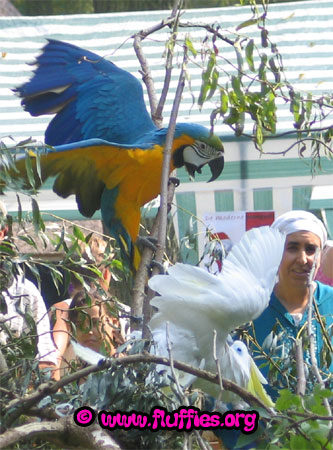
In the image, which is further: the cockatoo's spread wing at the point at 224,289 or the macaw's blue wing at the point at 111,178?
the macaw's blue wing at the point at 111,178

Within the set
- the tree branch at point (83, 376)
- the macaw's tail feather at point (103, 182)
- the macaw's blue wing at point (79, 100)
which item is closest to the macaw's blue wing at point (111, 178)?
the macaw's tail feather at point (103, 182)

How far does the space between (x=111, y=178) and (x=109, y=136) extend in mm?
210

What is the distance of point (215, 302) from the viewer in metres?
1.20

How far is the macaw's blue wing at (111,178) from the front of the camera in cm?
168

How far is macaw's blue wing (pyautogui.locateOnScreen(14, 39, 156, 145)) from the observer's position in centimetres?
194

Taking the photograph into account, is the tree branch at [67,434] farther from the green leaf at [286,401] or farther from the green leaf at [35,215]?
the green leaf at [35,215]

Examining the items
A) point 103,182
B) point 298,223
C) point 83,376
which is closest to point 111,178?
point 103,182

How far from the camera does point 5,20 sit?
11.2 feet

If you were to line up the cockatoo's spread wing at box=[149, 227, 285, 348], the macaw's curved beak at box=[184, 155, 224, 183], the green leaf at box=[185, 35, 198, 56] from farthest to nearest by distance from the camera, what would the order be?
the macaw's curved beak at box=[184, 155, 224, 183] → the green leaf at box=[185, 35, 198, 56] → the cockatoo's spread wing at box=[149, 227, 285, 348]

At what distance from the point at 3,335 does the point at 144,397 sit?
495 millimetres

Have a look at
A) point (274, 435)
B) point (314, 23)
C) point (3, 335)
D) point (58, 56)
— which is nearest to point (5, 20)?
point (314, 23)

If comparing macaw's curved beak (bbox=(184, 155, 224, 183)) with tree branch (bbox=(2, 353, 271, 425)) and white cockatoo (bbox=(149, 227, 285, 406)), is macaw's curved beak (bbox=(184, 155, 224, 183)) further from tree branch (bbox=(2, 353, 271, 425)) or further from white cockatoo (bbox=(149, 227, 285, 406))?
tree branch (bbox=(2, 353, 271, 425))

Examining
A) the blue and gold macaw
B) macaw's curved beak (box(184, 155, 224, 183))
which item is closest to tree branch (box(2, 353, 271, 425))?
the blue and gold macaw

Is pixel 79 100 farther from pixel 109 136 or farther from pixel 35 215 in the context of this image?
pixel 35 215
